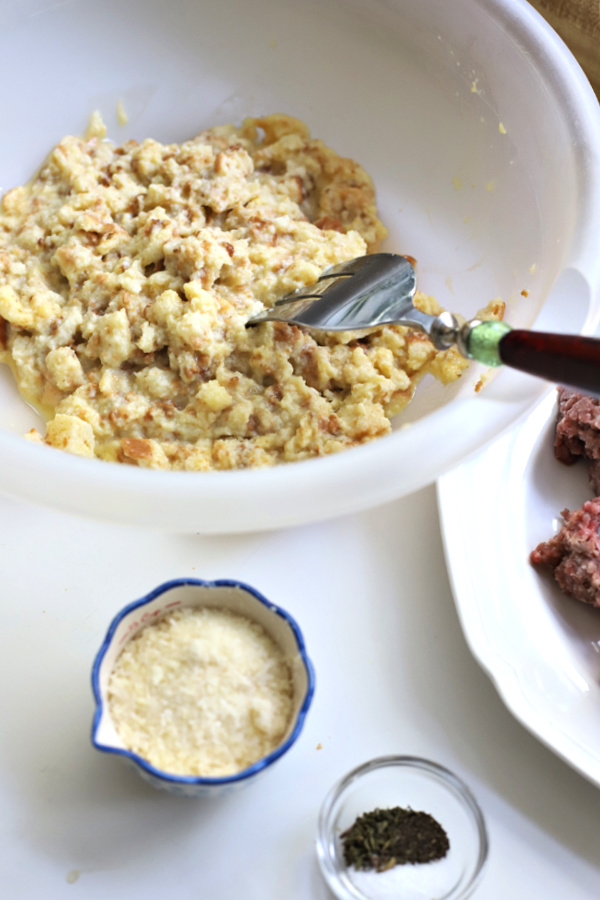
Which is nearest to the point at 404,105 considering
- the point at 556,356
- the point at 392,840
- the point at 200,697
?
the point at 556,356

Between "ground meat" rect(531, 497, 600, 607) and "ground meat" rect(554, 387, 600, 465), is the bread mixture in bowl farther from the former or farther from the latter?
"ground meat" rect(531, 497, 600, 607)

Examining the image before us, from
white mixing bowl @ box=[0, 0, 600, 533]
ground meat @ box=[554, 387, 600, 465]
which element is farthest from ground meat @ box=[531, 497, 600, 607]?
white mixing bowl @ box=[0, 0, 600, 533]

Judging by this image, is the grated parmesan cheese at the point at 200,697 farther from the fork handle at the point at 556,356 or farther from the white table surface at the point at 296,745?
the fork handle at the point at 556,356

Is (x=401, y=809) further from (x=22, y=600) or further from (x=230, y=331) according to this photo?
(x=230, y=331)

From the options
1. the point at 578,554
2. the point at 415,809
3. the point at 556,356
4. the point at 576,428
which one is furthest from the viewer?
the point at 576,428

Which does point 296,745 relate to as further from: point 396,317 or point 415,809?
point 396,317

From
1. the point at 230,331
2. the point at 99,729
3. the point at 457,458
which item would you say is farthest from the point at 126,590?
the point at 457,458
